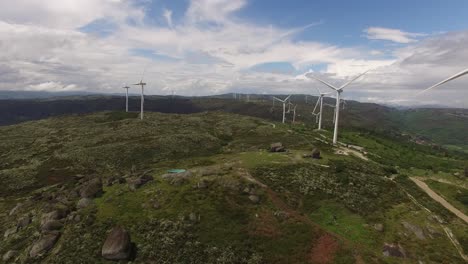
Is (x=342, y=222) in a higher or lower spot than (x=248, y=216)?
lower

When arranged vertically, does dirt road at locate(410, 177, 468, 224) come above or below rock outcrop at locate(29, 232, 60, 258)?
above

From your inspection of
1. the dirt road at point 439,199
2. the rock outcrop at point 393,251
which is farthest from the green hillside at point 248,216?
the dirt road at point 439,199

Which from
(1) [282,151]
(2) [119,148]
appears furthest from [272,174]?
(2) [119,148]

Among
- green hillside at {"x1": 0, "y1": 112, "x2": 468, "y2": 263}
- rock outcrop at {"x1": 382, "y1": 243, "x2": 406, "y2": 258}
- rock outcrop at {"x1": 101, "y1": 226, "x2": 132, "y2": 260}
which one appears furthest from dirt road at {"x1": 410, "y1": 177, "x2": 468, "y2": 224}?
rock outcrop at {"x1": 101, "y1": 226, "x2": 132, "y2": 260}

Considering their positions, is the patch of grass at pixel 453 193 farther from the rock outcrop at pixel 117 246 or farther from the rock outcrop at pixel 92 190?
the rock outcrop at pixel 92 190

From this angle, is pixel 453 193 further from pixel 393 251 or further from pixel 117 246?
pixel 117 246

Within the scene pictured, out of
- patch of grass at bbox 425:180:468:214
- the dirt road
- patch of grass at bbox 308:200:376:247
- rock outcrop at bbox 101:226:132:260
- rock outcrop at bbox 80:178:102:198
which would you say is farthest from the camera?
patch of grass at bbox 425:180:468:214

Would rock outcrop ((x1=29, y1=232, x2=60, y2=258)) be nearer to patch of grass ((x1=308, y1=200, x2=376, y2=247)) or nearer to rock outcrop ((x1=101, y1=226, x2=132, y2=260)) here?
rock outcrop ((x1=101, y1=226, x2=132, y2=260))

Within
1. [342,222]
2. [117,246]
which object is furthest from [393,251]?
[117,246]
